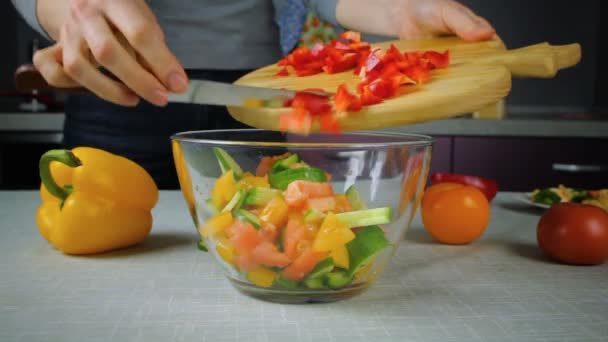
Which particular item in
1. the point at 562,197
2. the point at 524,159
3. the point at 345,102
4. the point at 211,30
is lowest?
the point at 524,159

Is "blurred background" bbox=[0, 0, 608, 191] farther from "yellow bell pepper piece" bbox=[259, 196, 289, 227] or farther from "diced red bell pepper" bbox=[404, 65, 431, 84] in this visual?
"yellow bell pepper piece" bbox=[259, 196, 289, 227]

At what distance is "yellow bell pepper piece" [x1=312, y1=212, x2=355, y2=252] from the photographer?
0.65 metres

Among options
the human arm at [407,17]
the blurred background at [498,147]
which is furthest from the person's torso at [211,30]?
the blurred background at [498,147]

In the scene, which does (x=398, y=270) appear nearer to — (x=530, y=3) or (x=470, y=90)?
(x=470, y=90)

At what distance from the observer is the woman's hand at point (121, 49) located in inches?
26.5

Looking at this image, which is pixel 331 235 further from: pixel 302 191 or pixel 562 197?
pixel 562 197

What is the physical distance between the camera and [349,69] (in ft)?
3.57

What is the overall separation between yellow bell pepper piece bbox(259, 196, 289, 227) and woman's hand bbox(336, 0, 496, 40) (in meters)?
0.63

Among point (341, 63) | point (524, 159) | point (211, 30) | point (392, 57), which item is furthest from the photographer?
point (524, 159)

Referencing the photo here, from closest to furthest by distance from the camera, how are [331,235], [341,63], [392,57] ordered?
[331,235] → [392,57] → [341,63]

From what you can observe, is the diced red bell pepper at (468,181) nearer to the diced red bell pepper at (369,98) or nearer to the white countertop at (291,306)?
the white countertop at (291,306)

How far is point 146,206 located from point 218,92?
0.32 metres

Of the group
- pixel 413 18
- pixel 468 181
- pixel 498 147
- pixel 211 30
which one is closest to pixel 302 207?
pixel 468 181

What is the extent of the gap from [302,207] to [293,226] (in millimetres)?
24
